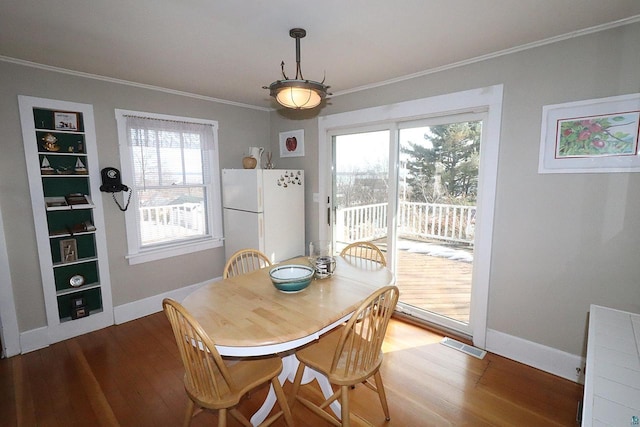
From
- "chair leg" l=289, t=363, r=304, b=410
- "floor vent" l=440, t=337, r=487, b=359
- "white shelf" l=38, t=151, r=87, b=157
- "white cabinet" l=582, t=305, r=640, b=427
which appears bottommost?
"floor vent" l=440, t=337, r=487, b=359

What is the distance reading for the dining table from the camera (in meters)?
1.37

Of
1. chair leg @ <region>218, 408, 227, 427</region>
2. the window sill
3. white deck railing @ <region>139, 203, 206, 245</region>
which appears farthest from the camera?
white deck railing @ <region>139, 203, 206, 245</region>

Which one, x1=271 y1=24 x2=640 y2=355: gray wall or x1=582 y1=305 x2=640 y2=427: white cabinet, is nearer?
x1=582 y1=305 x2=640 y2=427: white cabinet

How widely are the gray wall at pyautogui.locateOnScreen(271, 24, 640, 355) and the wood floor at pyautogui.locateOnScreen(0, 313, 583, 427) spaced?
0.43m

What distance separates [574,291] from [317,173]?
2561 millimetres

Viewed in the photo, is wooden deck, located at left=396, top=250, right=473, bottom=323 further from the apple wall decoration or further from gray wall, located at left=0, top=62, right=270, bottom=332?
gray wall, located at left=0, top=62, right=270, bottom=332

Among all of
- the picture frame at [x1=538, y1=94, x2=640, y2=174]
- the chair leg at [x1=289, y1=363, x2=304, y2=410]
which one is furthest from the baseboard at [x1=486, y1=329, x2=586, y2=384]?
the chair leg at [x1=289, y1=363, x2=304, y2=410]

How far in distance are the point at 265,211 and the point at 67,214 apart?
70.6 inches

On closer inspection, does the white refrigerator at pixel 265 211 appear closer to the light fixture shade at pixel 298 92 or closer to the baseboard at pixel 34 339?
the light fixture shade at pixel 298 92

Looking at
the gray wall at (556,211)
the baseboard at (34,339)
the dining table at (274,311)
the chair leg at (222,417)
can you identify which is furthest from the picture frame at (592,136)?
the baseboard at (34,339)

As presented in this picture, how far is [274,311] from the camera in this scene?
1618mm

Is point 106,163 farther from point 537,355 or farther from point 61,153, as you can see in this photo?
point 537,355

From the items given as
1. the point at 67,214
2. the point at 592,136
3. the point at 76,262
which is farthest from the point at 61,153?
the point at 592,136

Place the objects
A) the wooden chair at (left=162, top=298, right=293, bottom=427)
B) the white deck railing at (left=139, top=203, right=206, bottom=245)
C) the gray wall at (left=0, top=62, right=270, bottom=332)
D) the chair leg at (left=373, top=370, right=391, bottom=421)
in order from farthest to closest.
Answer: the white deck railing at (left=139, top=203, right=206, bottom=245) → the gray wall at (left=0, top=62, right=270, bottom=332) → the chair leg at (left=373, top=370, right=391, bottom=421) → the wooden chair at (left=162, top=298, right=293, bottom=427)
